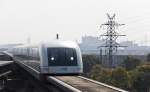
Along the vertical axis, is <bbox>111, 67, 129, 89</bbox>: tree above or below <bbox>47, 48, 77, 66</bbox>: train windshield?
below

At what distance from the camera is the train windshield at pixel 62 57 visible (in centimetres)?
3105

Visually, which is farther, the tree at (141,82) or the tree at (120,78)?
the tree at (141,82)

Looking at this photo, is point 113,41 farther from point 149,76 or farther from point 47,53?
point 47,53

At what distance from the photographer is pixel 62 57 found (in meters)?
31.2

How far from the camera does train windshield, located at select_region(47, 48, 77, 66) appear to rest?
31.0 metres

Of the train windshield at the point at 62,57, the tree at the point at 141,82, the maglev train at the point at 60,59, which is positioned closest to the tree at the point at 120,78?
the tree at the point at 141,82

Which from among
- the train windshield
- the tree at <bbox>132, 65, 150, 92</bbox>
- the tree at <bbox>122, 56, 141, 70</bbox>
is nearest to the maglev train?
the train windshield

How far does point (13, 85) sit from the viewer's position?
169 feet

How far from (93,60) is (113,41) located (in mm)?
33929

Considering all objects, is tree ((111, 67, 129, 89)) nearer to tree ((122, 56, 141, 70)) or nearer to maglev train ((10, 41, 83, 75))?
maglev train ((10, 41, 83, 75))

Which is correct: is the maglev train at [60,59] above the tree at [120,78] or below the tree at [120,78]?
above

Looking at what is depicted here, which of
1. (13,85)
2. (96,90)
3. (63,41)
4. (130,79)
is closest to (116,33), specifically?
(130,79)

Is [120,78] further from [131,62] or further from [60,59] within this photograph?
[60,59]

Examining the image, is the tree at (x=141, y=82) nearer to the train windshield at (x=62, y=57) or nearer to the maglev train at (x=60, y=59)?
the maglev train at (x=60, y=59)
